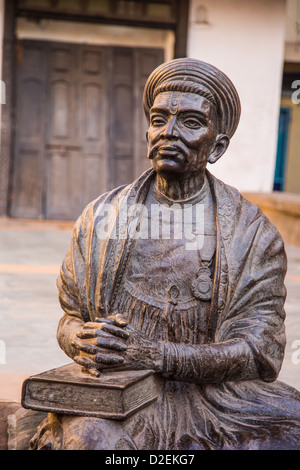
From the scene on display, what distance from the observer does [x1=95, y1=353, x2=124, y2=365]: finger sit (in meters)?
2.37

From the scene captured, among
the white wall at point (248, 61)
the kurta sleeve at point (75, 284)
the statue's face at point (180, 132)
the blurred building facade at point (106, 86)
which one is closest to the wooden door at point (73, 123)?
the blurred building facade at point (106, 86)

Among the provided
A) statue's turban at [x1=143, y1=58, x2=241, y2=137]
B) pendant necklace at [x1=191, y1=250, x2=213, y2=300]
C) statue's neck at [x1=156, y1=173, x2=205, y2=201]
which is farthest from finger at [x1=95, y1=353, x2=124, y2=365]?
statue's turban at [x1=143, y1=58, x2=241, y2=137]

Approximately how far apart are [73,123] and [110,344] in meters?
8.53

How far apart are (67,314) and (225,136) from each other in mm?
951

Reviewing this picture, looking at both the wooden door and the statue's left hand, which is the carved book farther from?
the wooden door

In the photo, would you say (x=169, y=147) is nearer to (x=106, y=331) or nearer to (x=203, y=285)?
(x=203, y=285)

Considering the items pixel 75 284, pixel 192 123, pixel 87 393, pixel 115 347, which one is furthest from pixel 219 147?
pixel 87 393

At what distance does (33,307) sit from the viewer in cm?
566

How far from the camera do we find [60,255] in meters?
7.84

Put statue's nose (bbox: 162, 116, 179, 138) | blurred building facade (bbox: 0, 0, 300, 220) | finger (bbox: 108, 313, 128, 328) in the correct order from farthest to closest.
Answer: blurred building facade (bbox: 0, 0, 300, 220)
statue's nose (bbox: 162, 116, 179, 138)
finger (bbox: 108, 313, 128, 328)

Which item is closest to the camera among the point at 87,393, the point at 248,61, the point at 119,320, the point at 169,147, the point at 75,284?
the point at 87,393

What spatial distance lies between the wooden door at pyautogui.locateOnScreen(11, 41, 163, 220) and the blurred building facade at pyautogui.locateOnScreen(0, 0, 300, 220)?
0.02m
